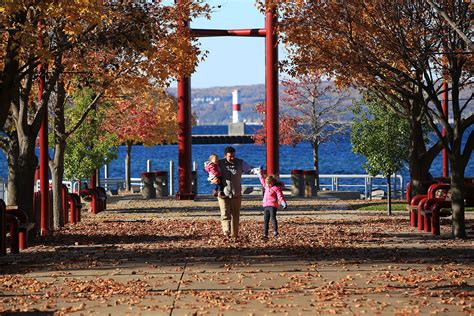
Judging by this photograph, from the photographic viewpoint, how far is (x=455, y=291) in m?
13.8

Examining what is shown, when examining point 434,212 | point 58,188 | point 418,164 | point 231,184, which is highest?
point 418,164

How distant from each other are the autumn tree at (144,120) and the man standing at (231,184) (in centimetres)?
2645

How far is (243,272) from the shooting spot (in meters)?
16.2

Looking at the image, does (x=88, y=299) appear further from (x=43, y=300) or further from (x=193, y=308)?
(x=193, y=308)

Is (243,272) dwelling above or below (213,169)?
below

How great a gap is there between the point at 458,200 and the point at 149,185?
20983mm

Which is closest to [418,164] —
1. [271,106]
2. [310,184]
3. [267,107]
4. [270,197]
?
[271,106]

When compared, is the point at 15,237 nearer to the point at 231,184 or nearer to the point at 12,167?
the point at 231,184

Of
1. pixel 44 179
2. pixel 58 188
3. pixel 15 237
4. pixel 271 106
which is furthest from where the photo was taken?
pixel 271 106

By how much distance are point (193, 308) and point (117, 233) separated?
12.1 metres

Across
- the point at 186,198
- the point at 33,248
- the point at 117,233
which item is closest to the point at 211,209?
the point at 186,198

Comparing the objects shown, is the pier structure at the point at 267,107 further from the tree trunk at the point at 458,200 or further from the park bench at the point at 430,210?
the tree trunk at the point at 458,200

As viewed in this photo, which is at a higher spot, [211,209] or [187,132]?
[187,132]

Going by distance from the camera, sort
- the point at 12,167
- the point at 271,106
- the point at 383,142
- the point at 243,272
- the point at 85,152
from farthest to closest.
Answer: the point at 271,106, the point at 85,152, the point at 383,142, the point at 12,167, the point at 243,272
